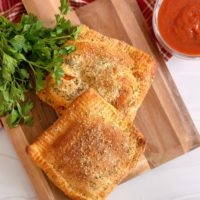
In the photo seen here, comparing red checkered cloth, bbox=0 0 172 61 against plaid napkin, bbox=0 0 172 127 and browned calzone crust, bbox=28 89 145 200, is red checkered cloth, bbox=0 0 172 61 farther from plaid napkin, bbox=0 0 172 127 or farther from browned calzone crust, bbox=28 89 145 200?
browned calzone crust, bbox=28 89 145 200

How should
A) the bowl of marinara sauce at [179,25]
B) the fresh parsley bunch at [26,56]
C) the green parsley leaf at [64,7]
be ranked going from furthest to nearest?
1. the bowl of marinara sauce at [179,25]
2. the green parsley leaf at [64,7]
3. the fresh parsley bunch at [26,56]

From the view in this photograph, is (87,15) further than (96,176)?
Yes

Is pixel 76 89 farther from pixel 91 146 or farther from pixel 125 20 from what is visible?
pixel 125 20

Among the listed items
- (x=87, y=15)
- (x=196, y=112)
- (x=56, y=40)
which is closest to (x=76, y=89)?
(x=56, y=40)

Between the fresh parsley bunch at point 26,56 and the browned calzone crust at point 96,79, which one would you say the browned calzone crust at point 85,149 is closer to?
the browned calzone crust at point 96,79

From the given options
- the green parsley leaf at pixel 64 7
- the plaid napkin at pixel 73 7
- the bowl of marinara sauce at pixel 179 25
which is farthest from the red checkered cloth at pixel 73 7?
the green parsley leaf at pixel 64 7

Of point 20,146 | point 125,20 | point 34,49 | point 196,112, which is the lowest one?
point 196,112

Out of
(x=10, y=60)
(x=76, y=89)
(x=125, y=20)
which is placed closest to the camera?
(x=10, y=60)
